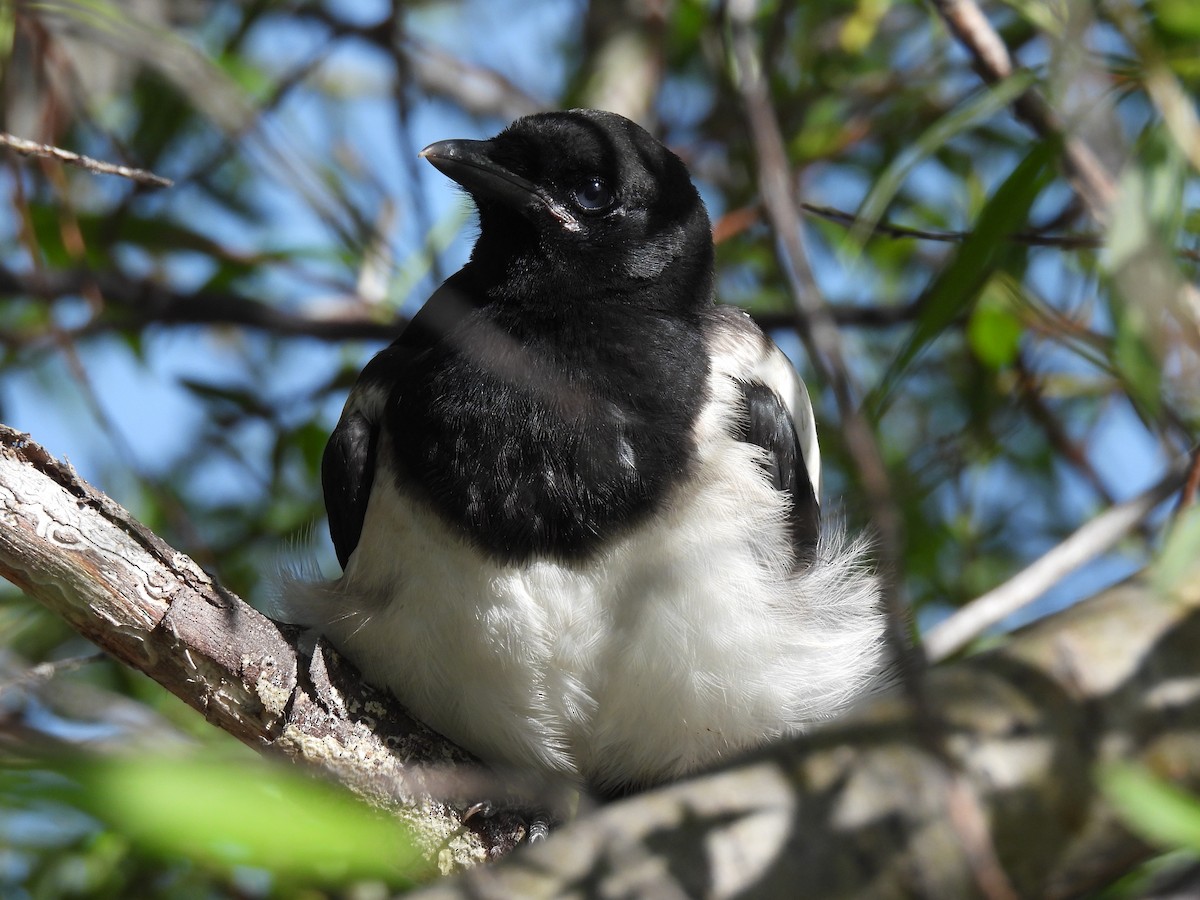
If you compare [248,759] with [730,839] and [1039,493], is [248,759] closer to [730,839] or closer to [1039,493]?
[730,839]

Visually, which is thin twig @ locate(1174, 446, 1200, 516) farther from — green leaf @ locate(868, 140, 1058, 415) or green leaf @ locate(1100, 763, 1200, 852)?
green leaf @ locate(1100, 763, 1200, 852)

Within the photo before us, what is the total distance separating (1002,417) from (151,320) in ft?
7.64

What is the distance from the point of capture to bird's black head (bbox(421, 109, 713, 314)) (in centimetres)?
271

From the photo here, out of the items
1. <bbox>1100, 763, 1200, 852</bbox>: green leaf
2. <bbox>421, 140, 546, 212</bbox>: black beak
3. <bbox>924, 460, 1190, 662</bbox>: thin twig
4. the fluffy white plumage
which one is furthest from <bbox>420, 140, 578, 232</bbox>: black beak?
<bbox>1100, 763, 1200, 852</bbox>: green leaf

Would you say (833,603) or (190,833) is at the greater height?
(833,603)

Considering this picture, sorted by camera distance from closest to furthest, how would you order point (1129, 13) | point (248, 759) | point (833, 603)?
1. point (248, 759)
2. point (1129, 13)
3. point (833, 603)

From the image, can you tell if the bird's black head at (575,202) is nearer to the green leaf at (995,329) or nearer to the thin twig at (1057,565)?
the green leaf at (995,329)

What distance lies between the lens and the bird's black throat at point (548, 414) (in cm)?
235

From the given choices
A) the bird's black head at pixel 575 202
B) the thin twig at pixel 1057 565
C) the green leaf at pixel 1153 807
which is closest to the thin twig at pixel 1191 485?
the thin twig at pixel 1057 565

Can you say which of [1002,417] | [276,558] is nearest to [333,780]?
[276,558]

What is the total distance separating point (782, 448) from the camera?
2.62m

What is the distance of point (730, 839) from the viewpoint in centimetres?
121

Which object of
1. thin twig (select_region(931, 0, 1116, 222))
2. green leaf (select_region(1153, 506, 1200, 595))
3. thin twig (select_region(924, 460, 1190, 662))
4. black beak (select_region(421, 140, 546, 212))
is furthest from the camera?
black beak (select_region(421, 140, 546, 212))

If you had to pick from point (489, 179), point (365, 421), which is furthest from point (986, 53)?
point (365, 421)
